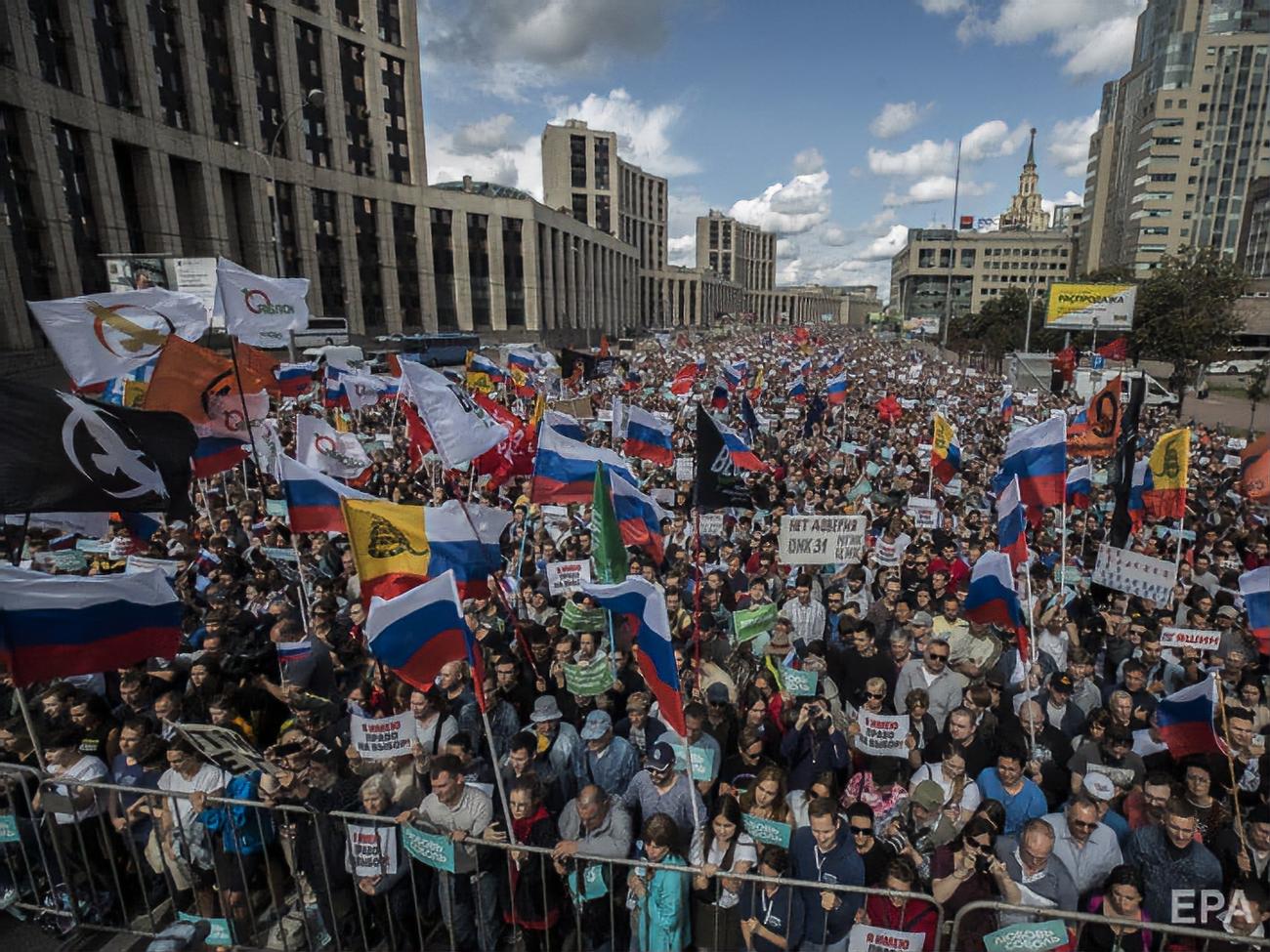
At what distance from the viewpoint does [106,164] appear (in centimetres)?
3272

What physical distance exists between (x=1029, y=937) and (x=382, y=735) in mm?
3885

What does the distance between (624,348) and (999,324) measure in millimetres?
38689

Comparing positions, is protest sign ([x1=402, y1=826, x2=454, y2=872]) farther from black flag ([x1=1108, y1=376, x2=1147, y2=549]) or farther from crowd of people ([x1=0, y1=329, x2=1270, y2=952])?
black flag ([x1=1108, y1=376, x2=1147, y2=549])

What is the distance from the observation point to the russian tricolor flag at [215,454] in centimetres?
888

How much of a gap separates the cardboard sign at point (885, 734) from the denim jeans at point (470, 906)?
9.08ft

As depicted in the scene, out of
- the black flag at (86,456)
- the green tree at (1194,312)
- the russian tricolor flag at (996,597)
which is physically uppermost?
the green tree at (1194,312)

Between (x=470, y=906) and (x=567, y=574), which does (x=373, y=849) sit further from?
(x=567, y=574)

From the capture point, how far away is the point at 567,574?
8039 mm

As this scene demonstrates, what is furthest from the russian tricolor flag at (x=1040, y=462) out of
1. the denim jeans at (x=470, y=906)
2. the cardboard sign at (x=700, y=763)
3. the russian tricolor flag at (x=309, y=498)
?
the russian tricolor flag at (x=309, y=498)

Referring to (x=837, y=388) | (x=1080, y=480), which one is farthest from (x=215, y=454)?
(x=837, y=388)

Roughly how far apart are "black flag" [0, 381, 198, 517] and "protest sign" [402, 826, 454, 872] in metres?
3.50

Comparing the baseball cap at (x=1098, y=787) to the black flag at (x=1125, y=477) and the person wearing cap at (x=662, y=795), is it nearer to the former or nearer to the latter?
the person wearing cap at (x=662, y=795)

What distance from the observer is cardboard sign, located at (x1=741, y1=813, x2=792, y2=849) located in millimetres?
4117

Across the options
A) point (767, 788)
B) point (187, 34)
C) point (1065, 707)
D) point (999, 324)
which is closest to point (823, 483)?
point (1065, 707)
